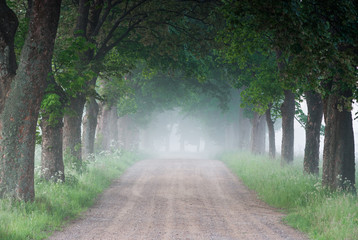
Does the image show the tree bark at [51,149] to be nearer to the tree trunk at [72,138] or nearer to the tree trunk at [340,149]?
the tree trunk at [72,138]

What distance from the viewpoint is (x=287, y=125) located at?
2092 centimetres

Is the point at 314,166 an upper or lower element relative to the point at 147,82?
lower

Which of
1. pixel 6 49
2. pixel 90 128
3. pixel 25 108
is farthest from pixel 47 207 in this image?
pixel 90 128

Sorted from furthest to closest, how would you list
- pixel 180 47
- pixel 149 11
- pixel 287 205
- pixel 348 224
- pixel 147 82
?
pixel 147 82 → pixel 180 47 → pixel 149 11 → pixel 287 205 → pixel 348 224

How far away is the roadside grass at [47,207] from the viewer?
26.4ft

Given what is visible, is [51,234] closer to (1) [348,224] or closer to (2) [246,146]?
(1) [348,224]

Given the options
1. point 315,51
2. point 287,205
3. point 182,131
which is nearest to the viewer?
point 315,51

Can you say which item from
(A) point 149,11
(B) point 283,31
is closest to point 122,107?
(A) point 149,11

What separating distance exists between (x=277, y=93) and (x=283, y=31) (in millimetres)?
9639

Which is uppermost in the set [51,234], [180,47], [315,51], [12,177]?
[180,47]

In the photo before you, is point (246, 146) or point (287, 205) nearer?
point (287, 205)

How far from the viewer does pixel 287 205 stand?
12258 mm

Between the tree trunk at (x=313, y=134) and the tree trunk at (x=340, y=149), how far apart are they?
4.54 meters

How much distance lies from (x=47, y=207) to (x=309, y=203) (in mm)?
7113
